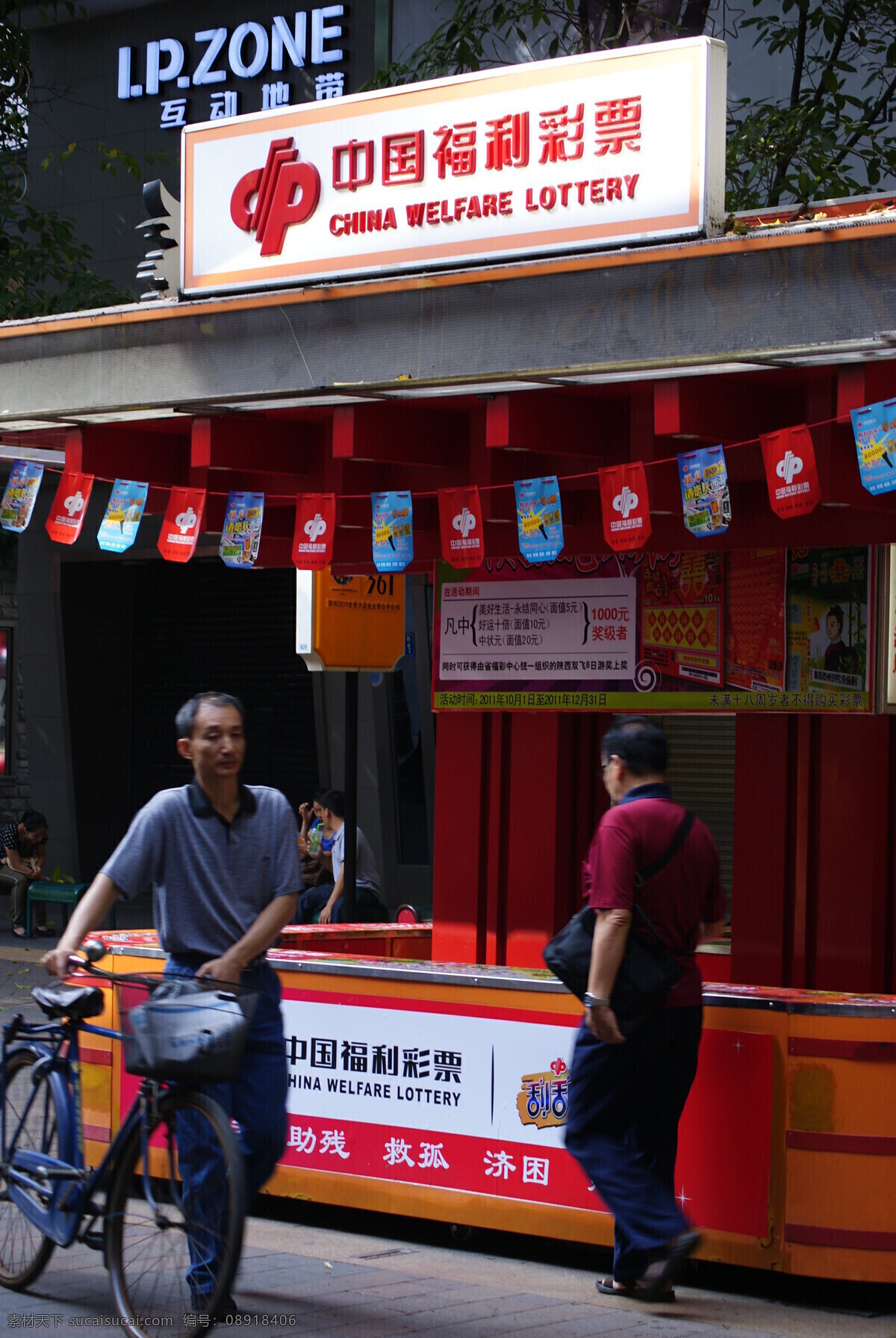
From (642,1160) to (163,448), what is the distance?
4.34 metres

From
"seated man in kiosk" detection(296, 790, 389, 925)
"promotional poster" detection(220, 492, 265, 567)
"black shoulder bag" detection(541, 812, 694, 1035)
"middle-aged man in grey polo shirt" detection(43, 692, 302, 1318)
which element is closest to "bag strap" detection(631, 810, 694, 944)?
"black shoulder bag" detection(541, 812, 694, 1035)

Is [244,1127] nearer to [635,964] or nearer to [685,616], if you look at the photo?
[635,964]

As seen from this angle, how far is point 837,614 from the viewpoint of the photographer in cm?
722

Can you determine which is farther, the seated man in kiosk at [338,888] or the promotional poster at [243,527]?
the seated man in kiosk at [338,888]

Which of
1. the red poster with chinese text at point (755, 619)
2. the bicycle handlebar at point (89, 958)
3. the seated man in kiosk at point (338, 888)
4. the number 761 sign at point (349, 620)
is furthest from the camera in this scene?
the seated man in kiosk at point (338, 888)

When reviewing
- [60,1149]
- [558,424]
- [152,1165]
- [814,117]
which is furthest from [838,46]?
[152,1165]

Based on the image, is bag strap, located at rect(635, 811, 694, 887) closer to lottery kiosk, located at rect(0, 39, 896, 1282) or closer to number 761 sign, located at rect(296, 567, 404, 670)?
lottery kiosk, located at rect(0, 39, 896, 1282)

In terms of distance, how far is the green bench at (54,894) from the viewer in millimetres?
16328

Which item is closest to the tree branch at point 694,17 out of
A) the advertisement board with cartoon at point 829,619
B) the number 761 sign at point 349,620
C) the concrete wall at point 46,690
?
the number 761 sign at point 349,620

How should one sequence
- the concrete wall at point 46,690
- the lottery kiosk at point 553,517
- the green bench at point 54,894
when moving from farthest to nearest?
the concrete wall at point 46,690 < the green bench at point 54,894 < the lottery kiosk at point 553,517

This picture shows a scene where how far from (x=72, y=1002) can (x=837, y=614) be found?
370 centimetres

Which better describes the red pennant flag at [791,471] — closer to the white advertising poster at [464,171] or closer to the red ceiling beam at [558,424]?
the white advertising poster at [464,171]

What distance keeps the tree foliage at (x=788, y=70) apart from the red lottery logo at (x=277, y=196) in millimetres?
3921

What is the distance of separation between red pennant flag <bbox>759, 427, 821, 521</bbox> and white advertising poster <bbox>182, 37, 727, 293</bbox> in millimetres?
764
